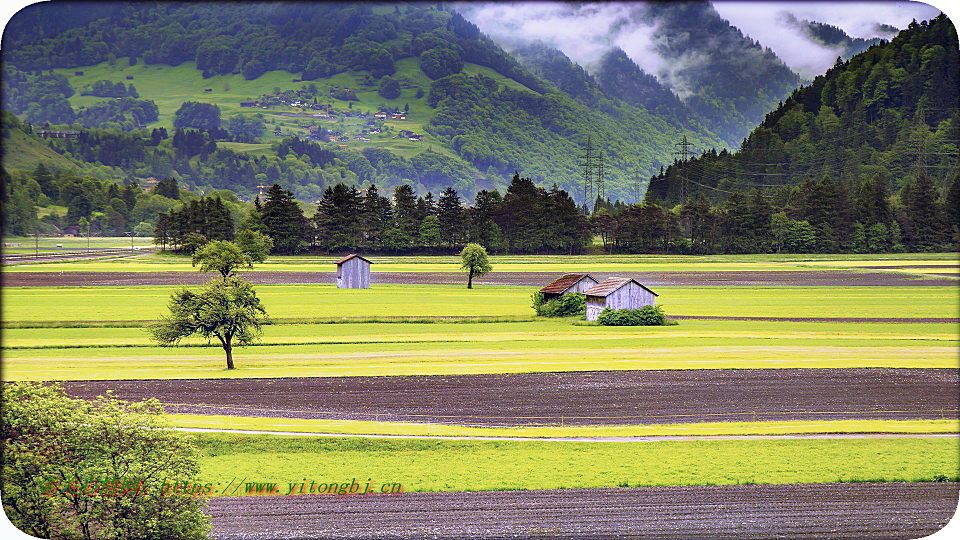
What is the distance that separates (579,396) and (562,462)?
1070 cm

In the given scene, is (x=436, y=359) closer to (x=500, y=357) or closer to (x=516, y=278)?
(x=500, y=357)

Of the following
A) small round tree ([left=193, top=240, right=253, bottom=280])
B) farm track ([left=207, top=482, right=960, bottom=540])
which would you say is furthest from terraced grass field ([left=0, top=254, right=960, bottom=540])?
small round tree ([left=193, top=240, right=253, bottom=280])

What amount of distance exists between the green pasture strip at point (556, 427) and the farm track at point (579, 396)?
0.92 metres

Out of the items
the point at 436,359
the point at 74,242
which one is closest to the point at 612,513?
the point at 436,359

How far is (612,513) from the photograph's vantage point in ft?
83.5

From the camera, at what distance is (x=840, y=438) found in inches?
1264

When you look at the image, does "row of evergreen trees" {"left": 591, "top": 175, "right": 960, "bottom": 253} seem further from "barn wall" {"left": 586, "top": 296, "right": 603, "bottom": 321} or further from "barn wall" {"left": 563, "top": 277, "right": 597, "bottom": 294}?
"barn wall" {"left": 586, "top": 296, "right": 603, "bottom": 321}

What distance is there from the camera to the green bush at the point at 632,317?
64.9 metres

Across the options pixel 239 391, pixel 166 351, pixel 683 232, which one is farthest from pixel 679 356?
pixel 683 232

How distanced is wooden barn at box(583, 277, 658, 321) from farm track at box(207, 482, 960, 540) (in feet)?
127

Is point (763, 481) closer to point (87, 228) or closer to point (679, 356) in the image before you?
point (679, 356)

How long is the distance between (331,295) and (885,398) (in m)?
61.3

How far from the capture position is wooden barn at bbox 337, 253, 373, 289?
93.8 m

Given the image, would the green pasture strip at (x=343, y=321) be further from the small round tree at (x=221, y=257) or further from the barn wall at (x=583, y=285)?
the small round tree at (x=221, y=257)
